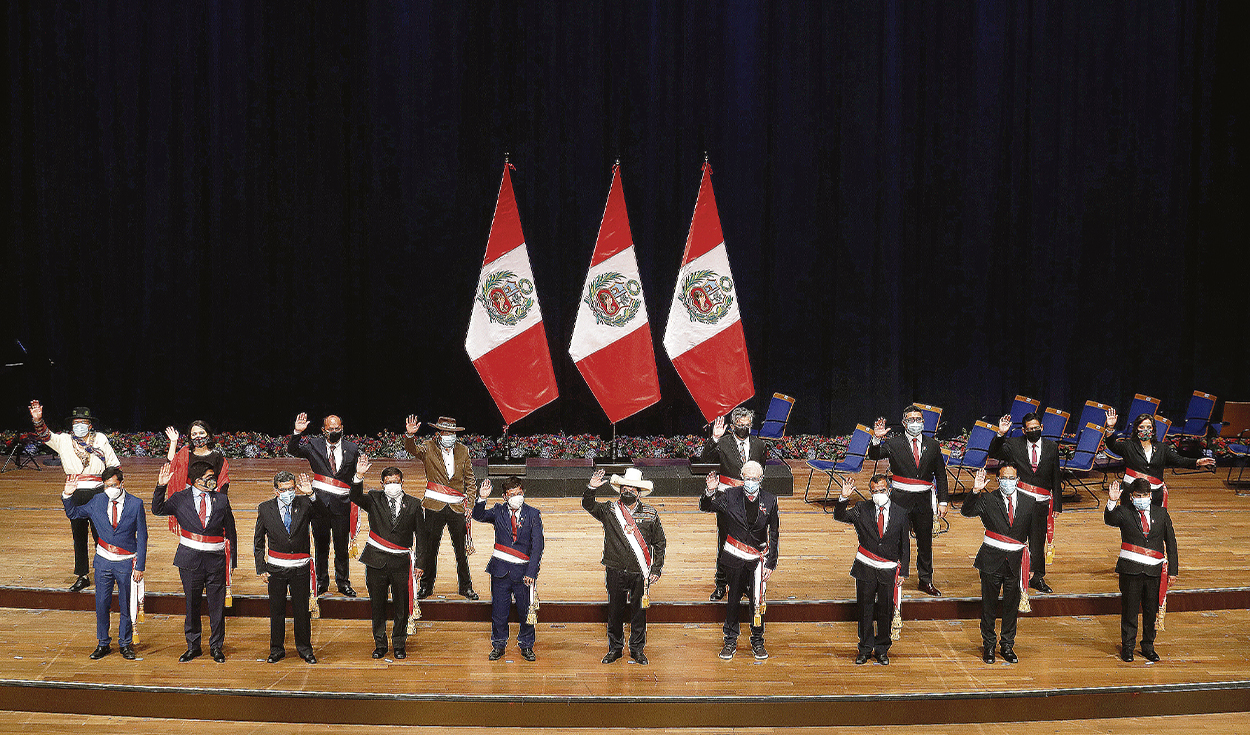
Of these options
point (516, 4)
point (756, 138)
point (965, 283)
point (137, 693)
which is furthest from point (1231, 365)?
point (137, 693)

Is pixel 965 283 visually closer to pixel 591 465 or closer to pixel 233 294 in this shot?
pixel 591 465

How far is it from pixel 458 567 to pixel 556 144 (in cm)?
693

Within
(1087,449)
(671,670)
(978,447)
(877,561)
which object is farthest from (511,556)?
(1087,449)

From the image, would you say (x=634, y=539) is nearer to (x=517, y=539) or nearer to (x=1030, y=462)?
(x=517, y=539)

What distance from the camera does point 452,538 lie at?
7.16 metres

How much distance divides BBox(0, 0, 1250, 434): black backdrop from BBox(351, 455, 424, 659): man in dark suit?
6.24 m

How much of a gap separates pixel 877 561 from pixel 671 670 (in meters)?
1.53

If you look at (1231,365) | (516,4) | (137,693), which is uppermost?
(516,4)

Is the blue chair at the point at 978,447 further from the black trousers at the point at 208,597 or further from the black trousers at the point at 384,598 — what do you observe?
the black trousers at the point at 208,597

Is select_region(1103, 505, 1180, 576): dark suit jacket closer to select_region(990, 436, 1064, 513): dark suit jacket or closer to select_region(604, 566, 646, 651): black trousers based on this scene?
select_region(990, 436, 1064, 513): dark suit jacket

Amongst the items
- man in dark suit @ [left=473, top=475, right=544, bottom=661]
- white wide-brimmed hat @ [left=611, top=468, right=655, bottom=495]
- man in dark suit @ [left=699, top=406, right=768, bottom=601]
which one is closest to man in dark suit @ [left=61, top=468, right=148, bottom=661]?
man in dark suit @ [left=473, top=475, right=544, bottom=661]

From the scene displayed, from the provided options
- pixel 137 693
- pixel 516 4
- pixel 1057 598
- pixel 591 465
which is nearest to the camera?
pixel 137 693

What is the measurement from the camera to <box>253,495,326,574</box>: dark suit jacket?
241 inches

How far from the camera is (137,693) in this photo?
5.75 metres
